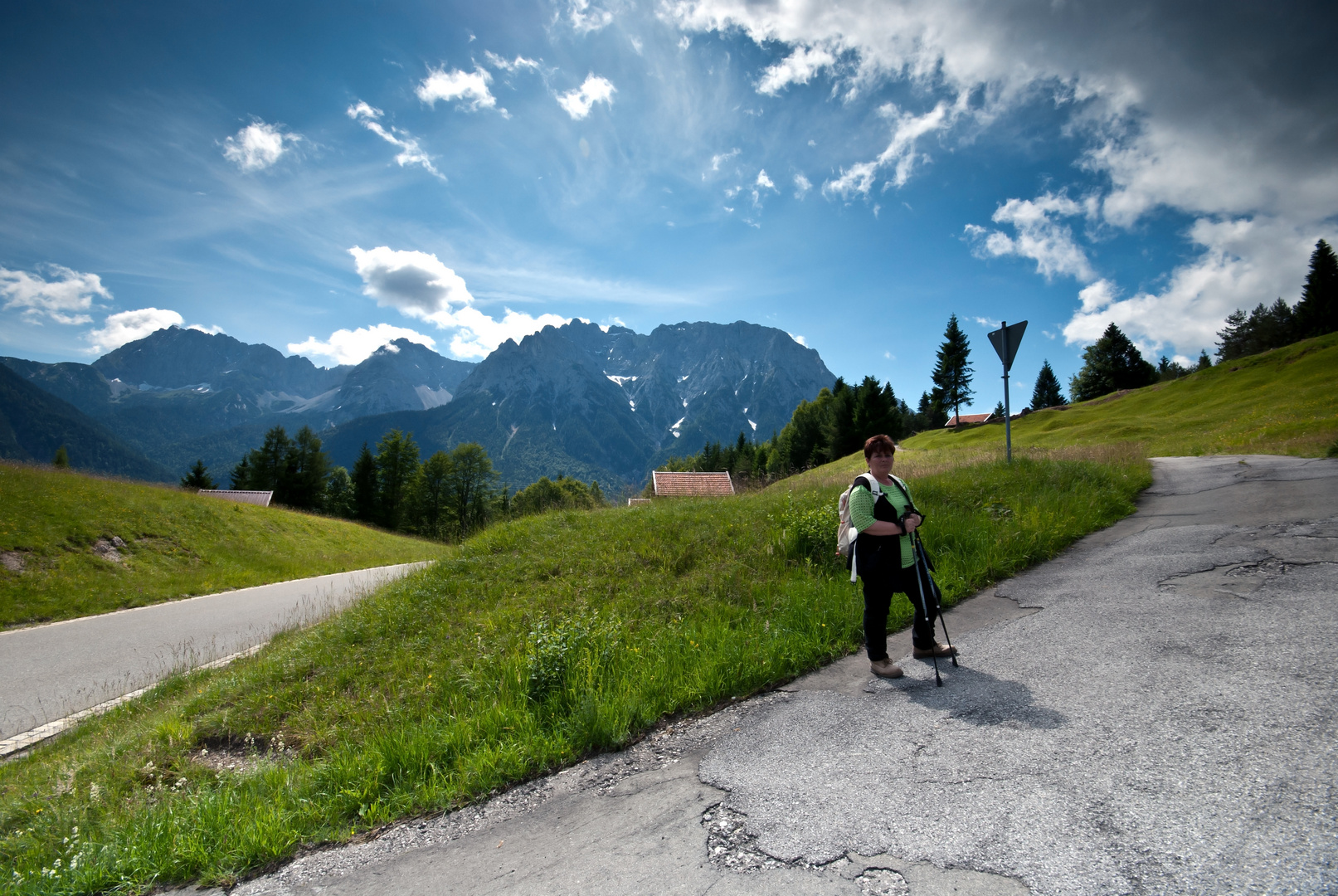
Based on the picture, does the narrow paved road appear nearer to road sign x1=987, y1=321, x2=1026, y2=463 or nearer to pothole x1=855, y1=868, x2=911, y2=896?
pothole x1=855, y1=868, x2=911, y2=896

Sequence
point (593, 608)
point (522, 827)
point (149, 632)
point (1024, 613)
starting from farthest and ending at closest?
point (149, 632), point (593, 608), point (1024, 613), point (522, 827)

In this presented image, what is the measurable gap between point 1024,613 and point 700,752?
409 cm

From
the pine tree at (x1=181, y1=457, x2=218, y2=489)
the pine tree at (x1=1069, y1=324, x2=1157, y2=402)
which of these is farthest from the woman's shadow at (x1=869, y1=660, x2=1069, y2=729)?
the pine tree at (x1=1069, y1=324, x2=1157, y2=402)

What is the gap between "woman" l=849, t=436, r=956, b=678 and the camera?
16.0ft

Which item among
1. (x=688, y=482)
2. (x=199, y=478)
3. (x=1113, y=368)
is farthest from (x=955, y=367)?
(x=199, y=478)

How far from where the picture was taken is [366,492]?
5941cm

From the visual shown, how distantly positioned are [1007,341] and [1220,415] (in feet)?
105

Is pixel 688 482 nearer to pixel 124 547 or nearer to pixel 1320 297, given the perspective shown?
pixel 124 547

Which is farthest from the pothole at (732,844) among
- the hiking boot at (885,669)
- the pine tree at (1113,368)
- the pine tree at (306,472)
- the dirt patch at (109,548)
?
the pine tree at (1113,368)

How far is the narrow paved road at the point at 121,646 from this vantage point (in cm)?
785

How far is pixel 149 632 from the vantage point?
36.0 ft

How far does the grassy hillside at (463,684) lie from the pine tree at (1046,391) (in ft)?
352

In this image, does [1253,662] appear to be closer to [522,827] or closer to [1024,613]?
[1024,613]

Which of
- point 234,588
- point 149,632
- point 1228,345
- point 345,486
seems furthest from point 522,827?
point 1228,345
